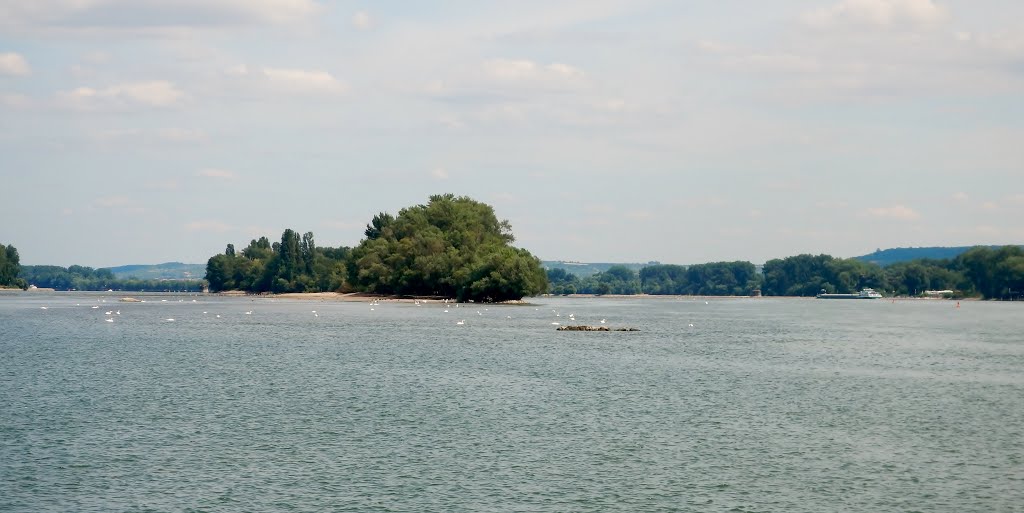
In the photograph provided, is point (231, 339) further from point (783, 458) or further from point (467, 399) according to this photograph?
point (783, 458)

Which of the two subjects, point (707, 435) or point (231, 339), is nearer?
point (707, 435)

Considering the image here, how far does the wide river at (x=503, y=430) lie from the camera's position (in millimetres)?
33094

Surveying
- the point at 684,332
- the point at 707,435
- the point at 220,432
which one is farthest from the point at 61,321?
the point at 707,435

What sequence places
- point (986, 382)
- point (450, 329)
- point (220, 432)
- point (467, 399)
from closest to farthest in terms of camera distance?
point (220, 432) → point (467, 399) → point (986, 382) → point (450, 329)

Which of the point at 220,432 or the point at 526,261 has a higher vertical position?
the point at 526,261

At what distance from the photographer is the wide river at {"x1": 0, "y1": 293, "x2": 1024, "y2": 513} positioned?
109ft

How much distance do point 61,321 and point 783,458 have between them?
394 feet

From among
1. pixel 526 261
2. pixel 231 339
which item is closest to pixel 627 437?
pixel 231 339

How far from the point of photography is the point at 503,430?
45.2 meters

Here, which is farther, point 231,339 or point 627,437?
point 231,339

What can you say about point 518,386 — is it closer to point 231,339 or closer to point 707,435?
point 707,435

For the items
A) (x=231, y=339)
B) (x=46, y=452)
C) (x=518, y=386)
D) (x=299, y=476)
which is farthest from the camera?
(x=231, y=339)

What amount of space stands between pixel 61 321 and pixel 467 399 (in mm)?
100170

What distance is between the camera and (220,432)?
43750 mm
